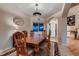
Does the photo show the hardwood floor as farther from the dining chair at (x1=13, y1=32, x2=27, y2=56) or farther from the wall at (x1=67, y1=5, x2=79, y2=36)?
the dining chair at (x1=13, y1=32, x2=27, y2=56)

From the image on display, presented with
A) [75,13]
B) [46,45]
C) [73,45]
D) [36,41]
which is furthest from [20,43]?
[75,13]

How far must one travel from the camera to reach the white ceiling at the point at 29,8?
1.46m

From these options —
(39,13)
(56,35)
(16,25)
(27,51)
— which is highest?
(39,13)

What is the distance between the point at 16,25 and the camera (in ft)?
4.95

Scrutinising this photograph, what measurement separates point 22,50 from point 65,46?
0.63 metres

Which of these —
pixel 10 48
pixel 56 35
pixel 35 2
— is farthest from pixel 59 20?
pixel 10 48

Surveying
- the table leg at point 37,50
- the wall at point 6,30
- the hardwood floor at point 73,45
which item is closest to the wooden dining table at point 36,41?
the table leg at point 37,50

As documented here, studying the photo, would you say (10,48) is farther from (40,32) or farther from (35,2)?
(35,2)

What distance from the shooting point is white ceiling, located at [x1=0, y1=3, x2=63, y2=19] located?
146 cm

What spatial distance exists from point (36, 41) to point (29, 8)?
488 millimetres

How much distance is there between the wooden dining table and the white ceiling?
0.32 metres

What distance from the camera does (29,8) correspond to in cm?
148

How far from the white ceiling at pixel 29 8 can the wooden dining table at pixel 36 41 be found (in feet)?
1.04

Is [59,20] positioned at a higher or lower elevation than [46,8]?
lower
